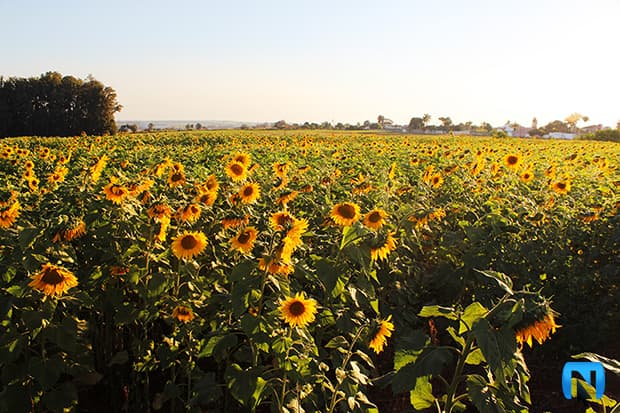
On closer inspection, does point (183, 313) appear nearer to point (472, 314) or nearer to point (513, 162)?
point (472, 314)

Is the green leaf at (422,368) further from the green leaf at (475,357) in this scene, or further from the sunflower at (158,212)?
the sunflower at (158,212)

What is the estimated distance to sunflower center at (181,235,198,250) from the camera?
2.81m

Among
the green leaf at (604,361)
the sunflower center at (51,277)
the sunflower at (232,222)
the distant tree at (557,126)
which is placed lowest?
the distant tree at (557,126)

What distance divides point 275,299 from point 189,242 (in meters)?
0.70

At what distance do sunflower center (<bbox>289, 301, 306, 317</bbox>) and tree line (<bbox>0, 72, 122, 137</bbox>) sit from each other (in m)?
54.3

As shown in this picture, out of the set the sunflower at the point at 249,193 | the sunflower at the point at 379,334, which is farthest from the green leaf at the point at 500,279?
the sunflower at the point at 249,193

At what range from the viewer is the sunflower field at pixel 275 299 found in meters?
2.08

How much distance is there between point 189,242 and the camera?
2.81m

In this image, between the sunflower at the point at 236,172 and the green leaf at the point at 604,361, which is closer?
the green leaf at the point at 604,361

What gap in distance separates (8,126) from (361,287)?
59.1m

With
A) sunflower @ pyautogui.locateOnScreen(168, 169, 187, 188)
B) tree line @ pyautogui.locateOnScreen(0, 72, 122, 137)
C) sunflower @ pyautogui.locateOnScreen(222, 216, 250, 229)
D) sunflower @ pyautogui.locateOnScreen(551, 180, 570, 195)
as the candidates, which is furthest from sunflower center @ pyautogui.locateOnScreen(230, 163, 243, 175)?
tree line @ pyautogui.locateOnScreen(0, 72, 122, 137)

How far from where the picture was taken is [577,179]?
704cm

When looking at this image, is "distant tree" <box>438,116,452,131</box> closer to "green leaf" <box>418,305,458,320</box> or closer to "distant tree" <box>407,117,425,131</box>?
"distant tree" <box>407,117,425,131</box>

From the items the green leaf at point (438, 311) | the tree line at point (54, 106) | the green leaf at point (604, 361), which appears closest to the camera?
the green leaf at point (604, 361)
